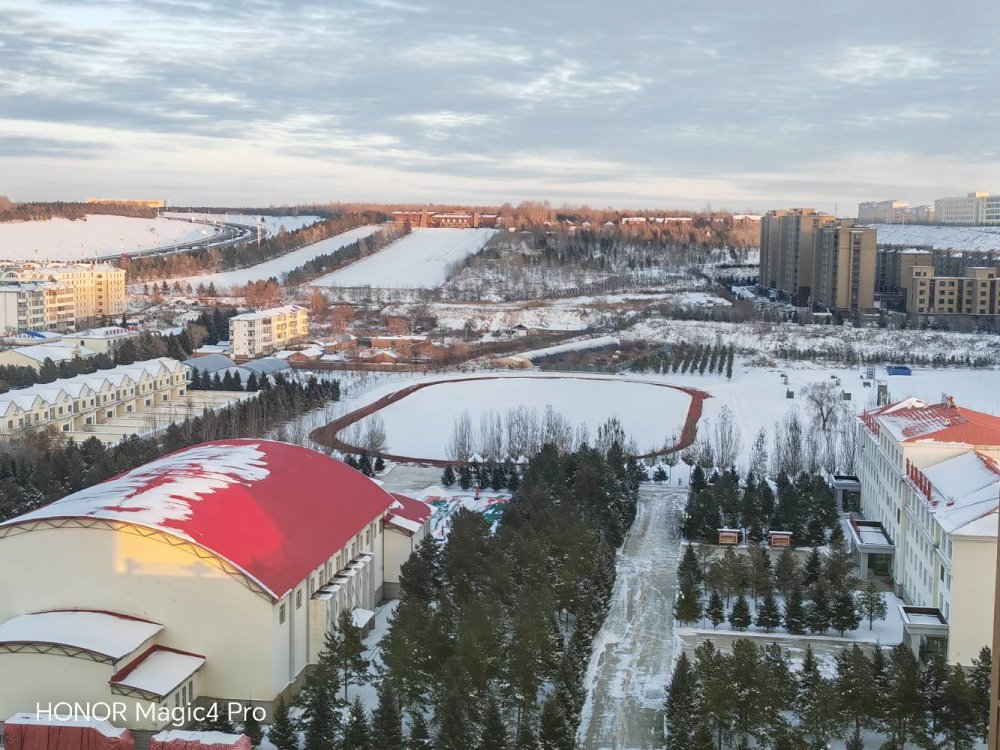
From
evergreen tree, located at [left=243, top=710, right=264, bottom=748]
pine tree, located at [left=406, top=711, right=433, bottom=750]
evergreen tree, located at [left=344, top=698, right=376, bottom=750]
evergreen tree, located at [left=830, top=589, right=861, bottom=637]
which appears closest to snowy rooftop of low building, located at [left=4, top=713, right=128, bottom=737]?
evergreen tree, located at [left=243, top=710, right=264, bottom=748]

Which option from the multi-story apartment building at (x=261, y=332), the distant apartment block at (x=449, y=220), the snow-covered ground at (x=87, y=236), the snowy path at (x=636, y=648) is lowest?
the snowy path at (x=636, y=648)

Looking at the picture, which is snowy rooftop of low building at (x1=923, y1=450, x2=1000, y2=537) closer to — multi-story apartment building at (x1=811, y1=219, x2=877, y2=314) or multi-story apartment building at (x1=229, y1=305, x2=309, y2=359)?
multi-story apartment building at (x1=229, y1=305, x2=309, y2=359)

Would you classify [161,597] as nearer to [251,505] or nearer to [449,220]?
[251,505]

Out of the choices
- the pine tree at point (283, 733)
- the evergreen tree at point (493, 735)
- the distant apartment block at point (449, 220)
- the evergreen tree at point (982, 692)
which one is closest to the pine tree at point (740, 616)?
the evergreen tree at point (982, 692)

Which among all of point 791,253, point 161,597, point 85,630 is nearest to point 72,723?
point 85,630

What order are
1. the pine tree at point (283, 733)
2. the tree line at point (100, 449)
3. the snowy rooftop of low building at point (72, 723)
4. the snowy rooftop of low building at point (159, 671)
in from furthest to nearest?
1. the tree line at point (100, 449)
2. the snowy rooftop of low building at point (159, 671)
3. the pine tree at point (283, 733)
4. the snowy rooftop of low building at point (72, 723)

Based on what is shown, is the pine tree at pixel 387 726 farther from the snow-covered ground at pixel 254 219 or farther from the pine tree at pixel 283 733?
the snow-covered ground at pixel 254 219
